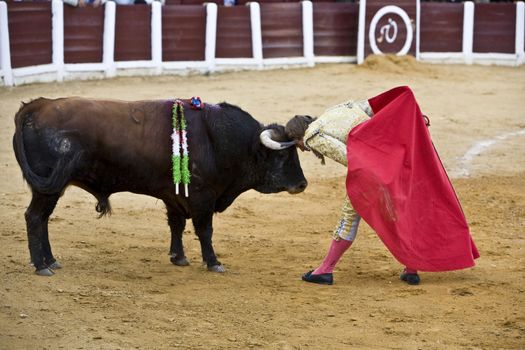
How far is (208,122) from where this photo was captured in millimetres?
6375

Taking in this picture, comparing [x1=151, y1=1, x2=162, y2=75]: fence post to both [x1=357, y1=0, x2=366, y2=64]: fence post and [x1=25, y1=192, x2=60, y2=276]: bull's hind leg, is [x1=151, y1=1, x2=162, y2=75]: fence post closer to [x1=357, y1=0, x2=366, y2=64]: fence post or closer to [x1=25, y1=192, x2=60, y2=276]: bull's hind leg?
[x1=357, y1=0, x2=366, y2=64]: fence post

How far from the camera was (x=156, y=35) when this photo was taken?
1349 cm

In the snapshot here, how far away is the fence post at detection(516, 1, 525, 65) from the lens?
14945 millimetres

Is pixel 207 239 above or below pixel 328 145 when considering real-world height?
below

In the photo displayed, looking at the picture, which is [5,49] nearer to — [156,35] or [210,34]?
[156,35]

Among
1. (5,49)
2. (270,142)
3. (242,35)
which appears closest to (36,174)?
(270,142)

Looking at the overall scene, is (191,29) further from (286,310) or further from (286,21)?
(286,310)

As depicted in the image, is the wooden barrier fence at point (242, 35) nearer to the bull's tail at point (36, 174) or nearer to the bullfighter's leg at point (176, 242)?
the bullfighter's leg at point (176, 242)

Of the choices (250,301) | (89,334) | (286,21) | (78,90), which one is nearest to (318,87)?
(286,21)

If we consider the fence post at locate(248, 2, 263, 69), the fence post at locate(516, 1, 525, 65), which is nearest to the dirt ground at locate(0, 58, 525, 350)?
the fence post at locate(248, 2, 263, 69)

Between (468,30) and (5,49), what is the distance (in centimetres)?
668

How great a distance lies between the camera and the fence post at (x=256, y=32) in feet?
46.0

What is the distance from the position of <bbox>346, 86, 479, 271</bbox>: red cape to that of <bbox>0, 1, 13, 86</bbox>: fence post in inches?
268

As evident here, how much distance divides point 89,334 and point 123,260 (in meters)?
1.69
